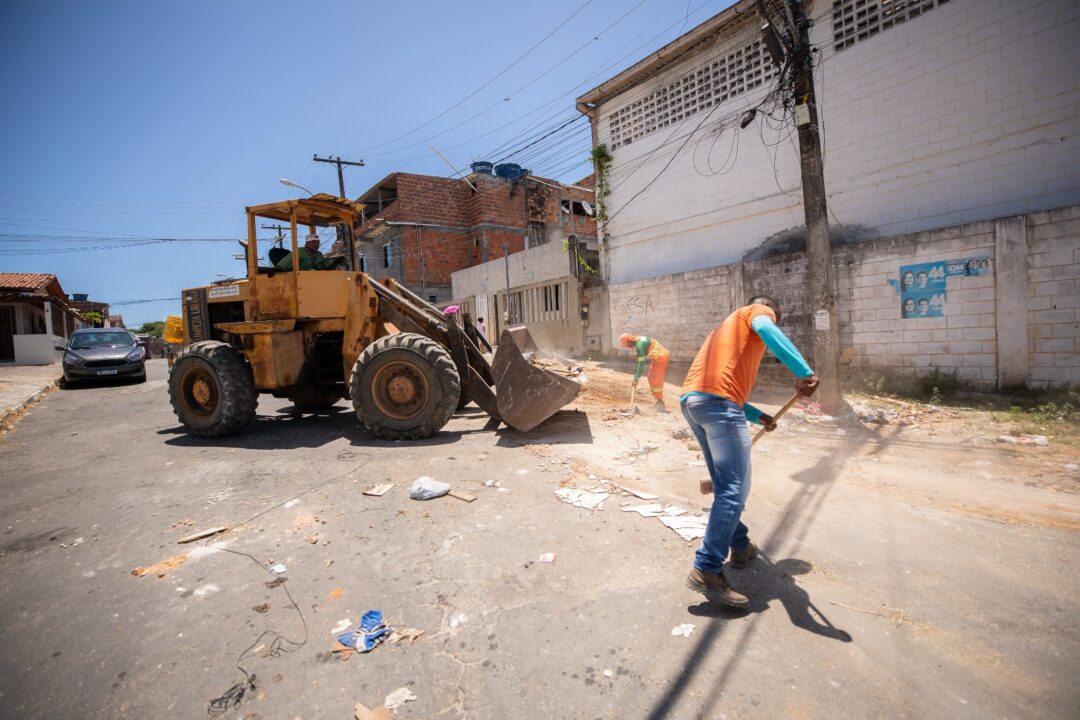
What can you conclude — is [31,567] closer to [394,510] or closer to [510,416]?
[394,510]

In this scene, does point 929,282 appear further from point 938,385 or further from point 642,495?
point 642,495

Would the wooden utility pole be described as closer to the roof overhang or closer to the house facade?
the roof overhang

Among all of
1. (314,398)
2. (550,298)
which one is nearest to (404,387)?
(314,398)

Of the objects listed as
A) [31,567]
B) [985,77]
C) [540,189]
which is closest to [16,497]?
[31,567]

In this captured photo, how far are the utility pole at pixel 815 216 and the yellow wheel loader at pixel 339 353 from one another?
4186mm

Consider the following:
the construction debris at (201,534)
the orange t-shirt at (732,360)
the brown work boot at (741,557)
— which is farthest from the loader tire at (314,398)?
the brown work boot at (741,557)

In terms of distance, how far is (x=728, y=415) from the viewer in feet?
8.14

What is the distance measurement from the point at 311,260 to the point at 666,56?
9.38 m

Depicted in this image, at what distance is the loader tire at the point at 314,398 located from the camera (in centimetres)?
686

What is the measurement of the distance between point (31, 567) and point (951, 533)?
5.84 meters

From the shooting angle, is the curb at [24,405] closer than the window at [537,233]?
Yes

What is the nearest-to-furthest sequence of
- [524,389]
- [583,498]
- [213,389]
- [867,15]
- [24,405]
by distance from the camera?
[583,498]
[524,389]
[213,389]
[867,15]
[24,405]

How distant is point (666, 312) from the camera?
11.1 m

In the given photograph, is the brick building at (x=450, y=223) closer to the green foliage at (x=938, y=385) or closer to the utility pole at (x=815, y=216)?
the utility pole at (x=815, y=216)
